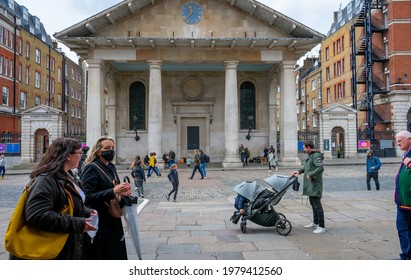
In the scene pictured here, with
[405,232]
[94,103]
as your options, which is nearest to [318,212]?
[405,232]

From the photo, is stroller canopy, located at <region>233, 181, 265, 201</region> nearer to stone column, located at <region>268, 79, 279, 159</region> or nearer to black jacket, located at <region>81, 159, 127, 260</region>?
black jacket, located at <region>81, 159, 127, 260</region>

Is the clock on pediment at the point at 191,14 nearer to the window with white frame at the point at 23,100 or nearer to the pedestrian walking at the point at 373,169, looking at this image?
the pedestrian walking at the point at 373,169

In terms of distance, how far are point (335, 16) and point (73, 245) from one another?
5408cm

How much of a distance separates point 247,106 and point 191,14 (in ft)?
31.4

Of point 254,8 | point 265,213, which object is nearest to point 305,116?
point 254,8

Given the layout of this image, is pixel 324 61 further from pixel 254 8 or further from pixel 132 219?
pixel 132 219

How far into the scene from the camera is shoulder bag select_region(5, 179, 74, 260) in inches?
101

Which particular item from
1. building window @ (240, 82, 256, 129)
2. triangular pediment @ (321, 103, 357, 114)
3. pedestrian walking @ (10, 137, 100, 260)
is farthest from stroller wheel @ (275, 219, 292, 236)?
triangular pediment @ (321, 103, 357, 114)

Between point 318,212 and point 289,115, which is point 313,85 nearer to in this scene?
point 289,115

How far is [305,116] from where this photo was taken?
55.2m

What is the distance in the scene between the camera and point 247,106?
103ft

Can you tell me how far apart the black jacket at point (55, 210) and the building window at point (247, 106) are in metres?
28.5

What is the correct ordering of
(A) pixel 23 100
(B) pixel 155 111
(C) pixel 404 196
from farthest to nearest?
(A) pixel 23 100 → (B) pixel 155 111 → (C) pixel 404 196

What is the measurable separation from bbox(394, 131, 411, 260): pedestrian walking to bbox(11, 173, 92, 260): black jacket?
3.66 m
